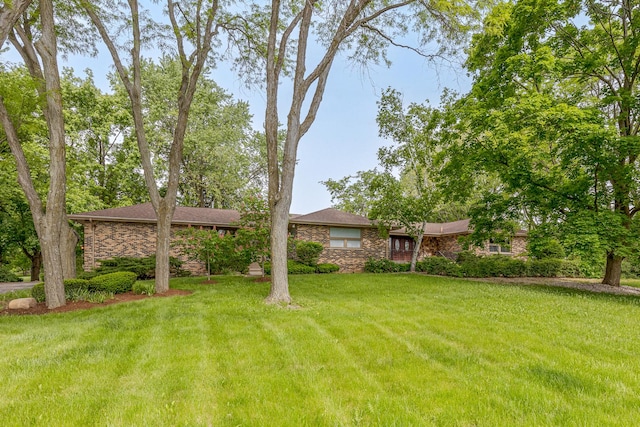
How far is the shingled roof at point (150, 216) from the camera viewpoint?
13.0 metres

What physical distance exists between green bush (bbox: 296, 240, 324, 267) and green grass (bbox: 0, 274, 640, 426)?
8.68m

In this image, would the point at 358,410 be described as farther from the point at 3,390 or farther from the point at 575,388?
the point at 3,390

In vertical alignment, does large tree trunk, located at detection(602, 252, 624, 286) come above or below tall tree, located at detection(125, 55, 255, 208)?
below

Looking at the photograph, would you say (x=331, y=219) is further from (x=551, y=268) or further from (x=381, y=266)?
(x=551, y=268)

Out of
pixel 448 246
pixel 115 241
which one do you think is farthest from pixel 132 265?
pixel 448 246

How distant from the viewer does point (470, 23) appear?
27.1ft

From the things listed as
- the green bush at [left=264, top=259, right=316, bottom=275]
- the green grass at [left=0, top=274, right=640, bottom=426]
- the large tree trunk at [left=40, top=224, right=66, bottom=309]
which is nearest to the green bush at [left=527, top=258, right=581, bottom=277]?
the green grass at [left=0, top=274, right=640, bottom=426]

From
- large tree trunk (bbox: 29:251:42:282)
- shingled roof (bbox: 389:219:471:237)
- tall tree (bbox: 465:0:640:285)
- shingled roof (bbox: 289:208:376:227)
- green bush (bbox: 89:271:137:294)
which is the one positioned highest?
tall tree (bbox: 465:0:640:285)

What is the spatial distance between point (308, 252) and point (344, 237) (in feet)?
8.79

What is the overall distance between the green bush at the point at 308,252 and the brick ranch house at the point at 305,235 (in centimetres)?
Answer: 86

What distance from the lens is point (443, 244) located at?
69.1ft

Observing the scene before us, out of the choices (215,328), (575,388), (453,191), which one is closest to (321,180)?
(453,191)

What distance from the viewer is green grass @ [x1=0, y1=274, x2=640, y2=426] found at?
2600 mm

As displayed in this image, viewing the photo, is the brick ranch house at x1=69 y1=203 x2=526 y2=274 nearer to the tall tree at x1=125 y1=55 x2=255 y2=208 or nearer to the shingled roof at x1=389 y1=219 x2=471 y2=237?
the shingled roof at x1=389 y1=219 x2=471 y2=237
